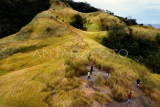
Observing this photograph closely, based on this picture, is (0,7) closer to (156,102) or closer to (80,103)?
(80,103)

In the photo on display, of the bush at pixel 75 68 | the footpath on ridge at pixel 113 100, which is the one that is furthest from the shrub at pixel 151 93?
the bush at pixel 75 68

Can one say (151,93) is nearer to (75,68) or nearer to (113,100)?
(113,100)

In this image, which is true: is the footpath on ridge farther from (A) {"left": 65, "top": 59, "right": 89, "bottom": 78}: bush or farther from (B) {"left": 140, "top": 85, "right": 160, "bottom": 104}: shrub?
(A) {"left": 65, "top": 59, "right": 89, "bottom": 78}: bush

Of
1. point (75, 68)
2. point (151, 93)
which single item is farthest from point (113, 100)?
point (75, 68)

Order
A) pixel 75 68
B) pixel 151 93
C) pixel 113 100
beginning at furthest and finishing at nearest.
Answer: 1. pixel 75 68
2. pixel 151 93
3. pixel 113 100

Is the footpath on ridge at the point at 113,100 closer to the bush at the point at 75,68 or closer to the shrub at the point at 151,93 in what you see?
the shrub at the point at 151,93

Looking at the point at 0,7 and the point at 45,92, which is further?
the point at 0,7

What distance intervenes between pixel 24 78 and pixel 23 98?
9.22 feet

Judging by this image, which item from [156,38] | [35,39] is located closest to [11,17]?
[35,39]

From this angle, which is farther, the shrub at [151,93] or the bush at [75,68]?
the bush at [75,68]

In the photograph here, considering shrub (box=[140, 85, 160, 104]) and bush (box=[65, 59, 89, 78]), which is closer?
shrub (box=[140, 85, 160, 104])

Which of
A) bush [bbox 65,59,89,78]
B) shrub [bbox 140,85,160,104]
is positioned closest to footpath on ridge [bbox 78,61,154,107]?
shrub [bbox 140,85,160,104]

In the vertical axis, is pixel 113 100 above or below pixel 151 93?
below

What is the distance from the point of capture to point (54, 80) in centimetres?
971
